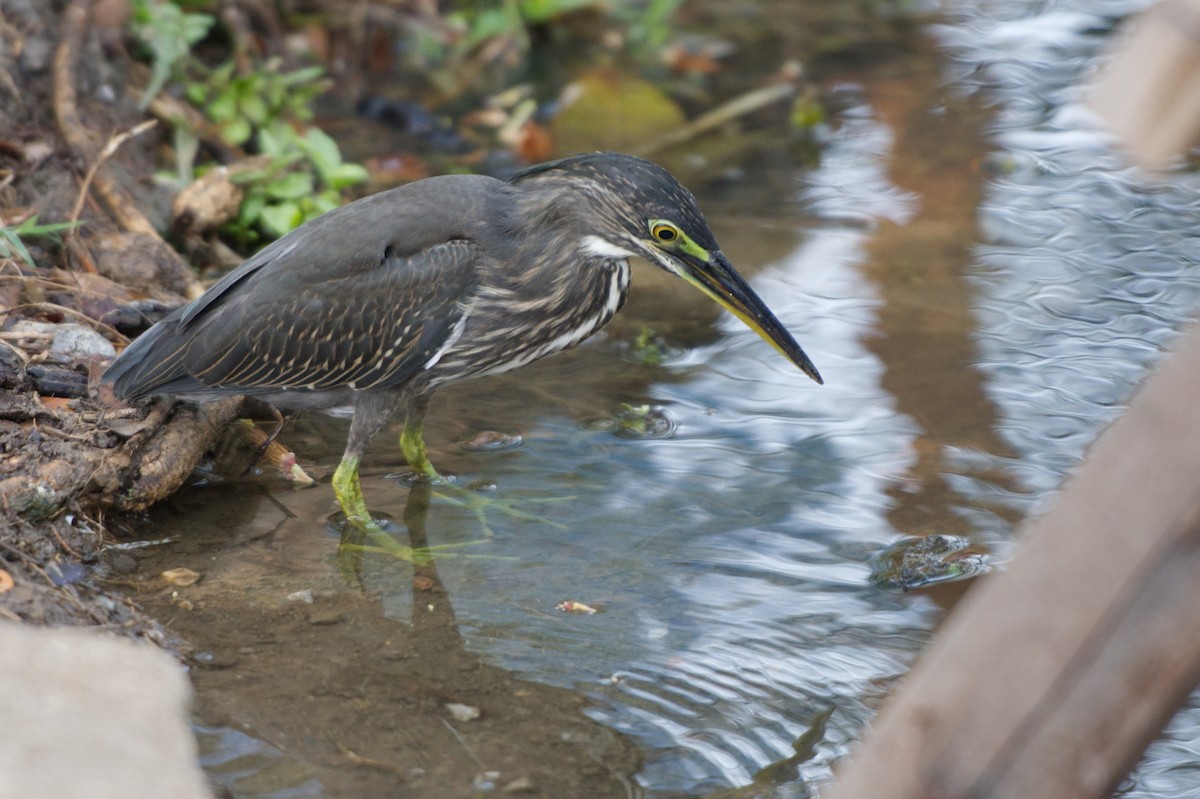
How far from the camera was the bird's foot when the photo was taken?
4.66 meters

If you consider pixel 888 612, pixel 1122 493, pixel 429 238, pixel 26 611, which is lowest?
pixel 888 612

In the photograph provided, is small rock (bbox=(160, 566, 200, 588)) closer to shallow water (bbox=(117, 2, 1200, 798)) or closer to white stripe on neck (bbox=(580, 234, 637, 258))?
shallow water (bbox=(117, 2, 1200, 798))

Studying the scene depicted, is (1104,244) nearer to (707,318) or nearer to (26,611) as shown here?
(707,318)

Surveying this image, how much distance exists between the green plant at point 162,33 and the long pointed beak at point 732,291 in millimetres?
3338

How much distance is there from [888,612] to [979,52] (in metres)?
6.04

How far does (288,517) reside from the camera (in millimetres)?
4562

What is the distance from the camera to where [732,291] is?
4340 millimetres

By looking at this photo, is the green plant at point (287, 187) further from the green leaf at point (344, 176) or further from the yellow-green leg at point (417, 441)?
the yellow-green leg at point (417, 441)

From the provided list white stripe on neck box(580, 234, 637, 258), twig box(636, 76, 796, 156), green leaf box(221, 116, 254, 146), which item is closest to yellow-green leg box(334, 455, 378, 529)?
white stripe on neck box(580, 234, 637, 258)

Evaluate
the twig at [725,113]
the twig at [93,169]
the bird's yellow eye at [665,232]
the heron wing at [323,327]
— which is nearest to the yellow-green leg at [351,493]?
the heron wing at [323,327]

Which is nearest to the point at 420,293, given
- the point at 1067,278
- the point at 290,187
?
the point at 290,187

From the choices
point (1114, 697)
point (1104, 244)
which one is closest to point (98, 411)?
point (1114, 697)

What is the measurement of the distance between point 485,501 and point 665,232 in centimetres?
123

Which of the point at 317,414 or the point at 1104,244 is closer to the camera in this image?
the point at 317,414
